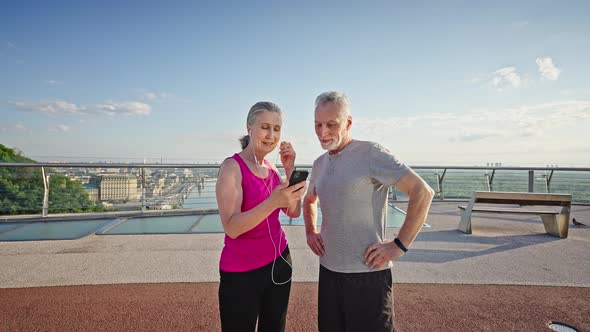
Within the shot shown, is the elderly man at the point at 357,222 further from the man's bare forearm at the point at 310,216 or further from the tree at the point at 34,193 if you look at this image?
the tree at the point at 34,193

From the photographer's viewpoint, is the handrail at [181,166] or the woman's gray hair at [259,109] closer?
the woman's gray hair at [259,109]

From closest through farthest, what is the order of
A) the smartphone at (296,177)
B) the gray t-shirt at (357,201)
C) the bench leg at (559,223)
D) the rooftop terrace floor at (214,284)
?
the smartphone at (296,177) → the gray t-shirt at (357,201) → the rooftop terrace floor at (214,284) → the bench leg at (559,223)

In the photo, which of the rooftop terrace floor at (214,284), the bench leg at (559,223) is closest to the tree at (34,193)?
the rooftop terrace floor at (214,284)

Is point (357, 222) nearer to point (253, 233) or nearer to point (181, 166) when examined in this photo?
point (253, 233)

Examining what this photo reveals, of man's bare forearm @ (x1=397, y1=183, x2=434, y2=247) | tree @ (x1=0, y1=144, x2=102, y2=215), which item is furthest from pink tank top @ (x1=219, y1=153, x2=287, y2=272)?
tree @ (x1=0, y1=144, x2=102, y2=215)

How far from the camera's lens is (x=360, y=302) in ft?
5.65

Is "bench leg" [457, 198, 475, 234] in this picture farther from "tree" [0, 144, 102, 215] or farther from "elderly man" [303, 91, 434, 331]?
"tree" [0, 144, 102, 215]

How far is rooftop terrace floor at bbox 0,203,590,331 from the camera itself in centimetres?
280

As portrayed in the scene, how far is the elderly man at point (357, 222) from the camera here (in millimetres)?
1717

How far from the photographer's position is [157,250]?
189 inches

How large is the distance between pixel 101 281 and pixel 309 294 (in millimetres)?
2352

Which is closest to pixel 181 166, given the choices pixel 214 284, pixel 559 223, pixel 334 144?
pixel 214 284

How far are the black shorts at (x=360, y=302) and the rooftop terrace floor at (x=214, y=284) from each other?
1010 mm

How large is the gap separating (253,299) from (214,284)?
6.33 ft
